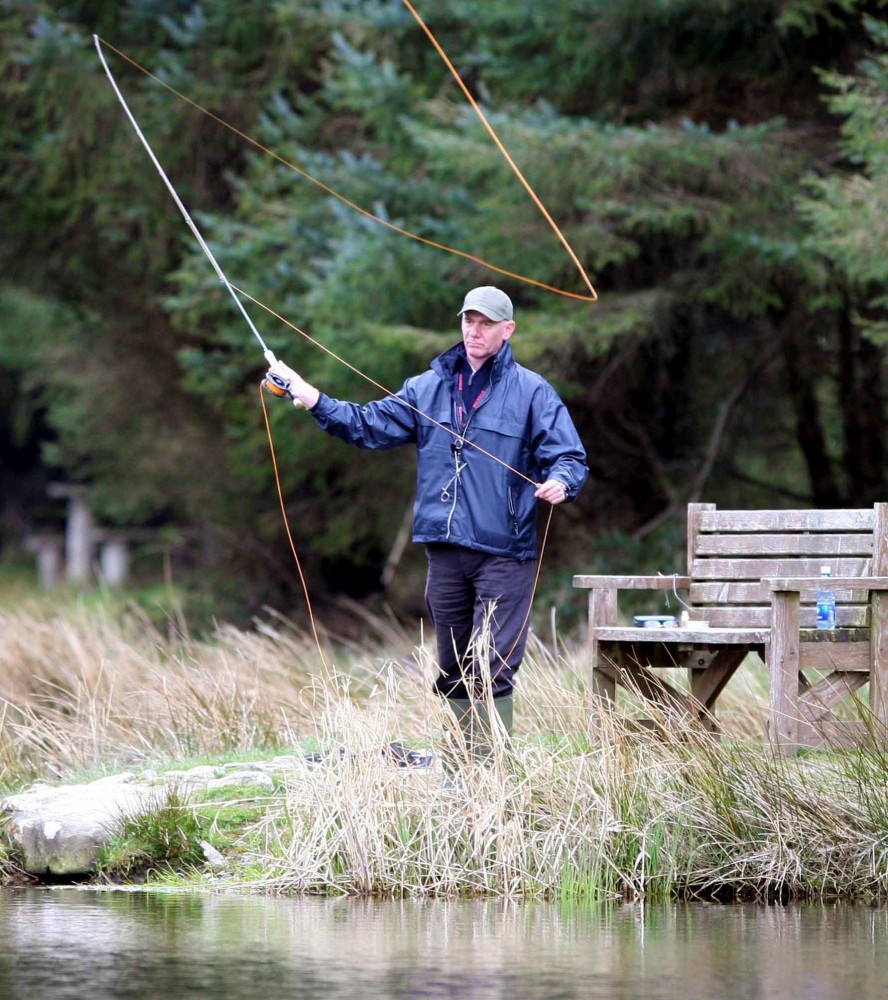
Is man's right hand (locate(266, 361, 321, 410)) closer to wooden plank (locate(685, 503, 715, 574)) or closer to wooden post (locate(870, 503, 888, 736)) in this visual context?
wooden plank (locate(685, 503, 715, 574))

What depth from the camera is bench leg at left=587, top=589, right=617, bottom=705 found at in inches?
309

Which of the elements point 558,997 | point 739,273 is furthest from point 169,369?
point 558,997

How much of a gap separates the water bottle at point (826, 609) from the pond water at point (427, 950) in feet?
5.49

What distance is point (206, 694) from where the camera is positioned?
902cm

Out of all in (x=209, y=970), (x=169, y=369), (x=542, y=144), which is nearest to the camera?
(x=209, y=970)

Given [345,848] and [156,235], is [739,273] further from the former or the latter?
[345,848]

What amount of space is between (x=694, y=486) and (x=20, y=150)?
26.5ft

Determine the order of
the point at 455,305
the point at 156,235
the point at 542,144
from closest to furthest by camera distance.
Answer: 1. the point at 542,144
2. the point at 455,305
3. the point at 156,235

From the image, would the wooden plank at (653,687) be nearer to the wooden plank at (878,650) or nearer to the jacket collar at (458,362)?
the wooden plank at (878,650)

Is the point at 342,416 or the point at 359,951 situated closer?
the point at 359,951

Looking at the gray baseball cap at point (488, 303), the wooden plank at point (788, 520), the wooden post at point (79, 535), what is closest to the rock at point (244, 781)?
the gray baseball cap at point (488, 303)

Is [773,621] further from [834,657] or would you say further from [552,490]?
[552,490]

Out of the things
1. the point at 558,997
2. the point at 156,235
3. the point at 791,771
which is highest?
the point at 156,235

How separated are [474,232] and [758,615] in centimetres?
677
